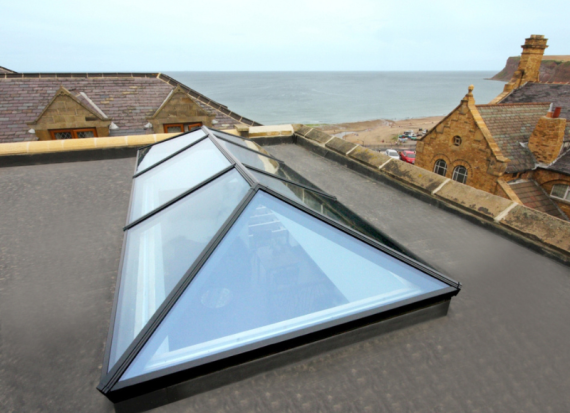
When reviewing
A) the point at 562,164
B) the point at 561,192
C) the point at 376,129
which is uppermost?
the point at 562,164

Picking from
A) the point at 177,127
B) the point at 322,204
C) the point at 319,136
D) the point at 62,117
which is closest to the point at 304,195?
the point at 322,204

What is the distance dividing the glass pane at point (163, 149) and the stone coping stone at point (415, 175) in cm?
379

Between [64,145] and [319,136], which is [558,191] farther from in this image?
[64,145]

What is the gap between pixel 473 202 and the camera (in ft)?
A: 15.7

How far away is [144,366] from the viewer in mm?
1979

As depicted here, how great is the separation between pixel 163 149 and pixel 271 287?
4.64 metres

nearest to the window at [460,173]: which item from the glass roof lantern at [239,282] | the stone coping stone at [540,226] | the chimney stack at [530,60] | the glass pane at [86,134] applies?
the chimney stack at [530,60]

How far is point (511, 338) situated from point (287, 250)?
205 centimetres

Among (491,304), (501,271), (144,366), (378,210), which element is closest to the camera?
(144,366)

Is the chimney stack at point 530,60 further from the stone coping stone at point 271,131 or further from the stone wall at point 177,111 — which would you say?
the stone coping stone at point 271,131

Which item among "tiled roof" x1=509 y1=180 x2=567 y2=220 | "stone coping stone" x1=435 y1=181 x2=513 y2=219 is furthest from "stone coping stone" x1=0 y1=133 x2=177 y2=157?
"tiled roof" x1=509 y1=180 x2=567 y2=220

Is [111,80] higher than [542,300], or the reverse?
[111,80]

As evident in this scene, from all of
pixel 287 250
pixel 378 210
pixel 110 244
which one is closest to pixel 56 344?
pixel 110 244

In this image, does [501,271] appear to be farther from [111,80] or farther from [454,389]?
[111,80]
